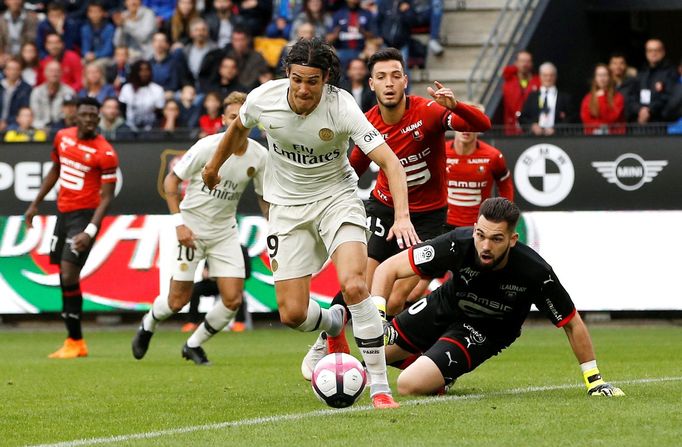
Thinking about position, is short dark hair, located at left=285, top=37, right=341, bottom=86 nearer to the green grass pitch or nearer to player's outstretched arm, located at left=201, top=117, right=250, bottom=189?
player's outstretched arm, located at left=201, top=117, right=250, bottom=189

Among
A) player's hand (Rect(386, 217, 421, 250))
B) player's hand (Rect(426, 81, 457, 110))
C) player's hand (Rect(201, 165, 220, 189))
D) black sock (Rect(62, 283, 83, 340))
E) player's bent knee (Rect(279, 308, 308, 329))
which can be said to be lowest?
black sock (Rect(62, 283, 83, 340))

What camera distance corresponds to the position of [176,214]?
1215cm

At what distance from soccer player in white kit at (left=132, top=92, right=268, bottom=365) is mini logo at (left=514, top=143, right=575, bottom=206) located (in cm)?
552

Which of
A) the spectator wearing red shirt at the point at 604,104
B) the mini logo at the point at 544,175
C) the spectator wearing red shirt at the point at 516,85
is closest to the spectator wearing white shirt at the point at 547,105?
the spectator wearing red shirt at the point at 516,85

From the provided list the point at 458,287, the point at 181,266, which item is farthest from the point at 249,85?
the point at 458,287

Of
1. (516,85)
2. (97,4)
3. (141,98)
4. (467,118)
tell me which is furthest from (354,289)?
(97,4)

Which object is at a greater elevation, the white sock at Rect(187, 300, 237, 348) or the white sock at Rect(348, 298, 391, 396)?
the white sock at Rect(348, 298, 391, 396)

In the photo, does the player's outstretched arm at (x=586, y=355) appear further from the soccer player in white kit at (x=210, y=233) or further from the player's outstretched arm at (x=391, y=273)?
the soccer player in white kit at (x=210, y=233)

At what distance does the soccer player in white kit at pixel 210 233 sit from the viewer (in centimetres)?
1223

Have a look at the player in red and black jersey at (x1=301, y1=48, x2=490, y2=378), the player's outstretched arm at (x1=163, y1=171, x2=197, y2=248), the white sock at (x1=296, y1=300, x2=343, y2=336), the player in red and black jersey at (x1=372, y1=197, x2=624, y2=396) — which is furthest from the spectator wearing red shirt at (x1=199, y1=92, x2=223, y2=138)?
the player in red and black jersey at (x1=372, y1=197, x2=624, y2=396)

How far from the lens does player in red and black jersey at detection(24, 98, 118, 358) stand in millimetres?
14031

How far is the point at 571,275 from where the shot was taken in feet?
55.6

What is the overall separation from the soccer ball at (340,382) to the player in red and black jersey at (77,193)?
6.00 meters

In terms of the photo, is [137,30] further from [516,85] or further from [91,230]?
[91,230]
